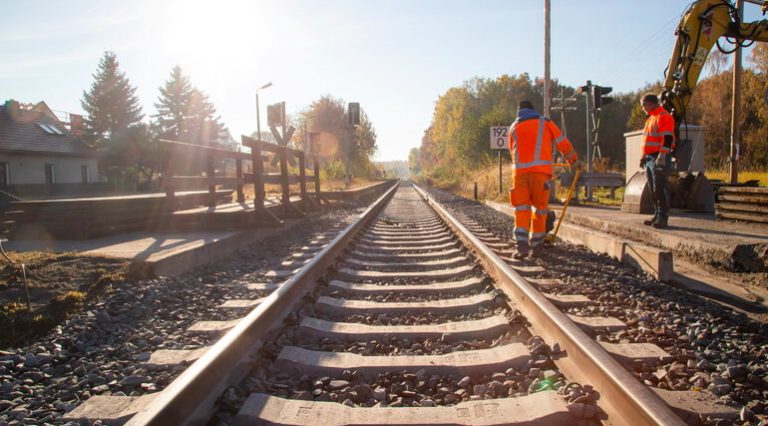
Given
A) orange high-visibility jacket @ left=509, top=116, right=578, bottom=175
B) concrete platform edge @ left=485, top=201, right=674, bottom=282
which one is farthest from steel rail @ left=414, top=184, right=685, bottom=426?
orange high-visibility jacket @ left=509, top=116, right=578, bottom=175

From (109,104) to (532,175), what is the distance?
51.9 meters

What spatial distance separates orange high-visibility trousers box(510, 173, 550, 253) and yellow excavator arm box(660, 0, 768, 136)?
456cm

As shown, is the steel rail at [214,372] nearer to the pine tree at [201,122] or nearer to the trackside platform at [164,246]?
the trackside platform at [164,246]

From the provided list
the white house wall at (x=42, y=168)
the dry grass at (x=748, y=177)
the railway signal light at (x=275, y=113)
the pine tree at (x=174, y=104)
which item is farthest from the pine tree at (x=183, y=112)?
the dry grass at (x=748, y=177)

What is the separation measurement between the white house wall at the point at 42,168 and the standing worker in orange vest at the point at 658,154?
35.6 meters

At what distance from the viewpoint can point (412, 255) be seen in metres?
6.30

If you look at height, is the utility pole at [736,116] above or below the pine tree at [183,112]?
below

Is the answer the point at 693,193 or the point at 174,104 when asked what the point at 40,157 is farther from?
the point at 693,193

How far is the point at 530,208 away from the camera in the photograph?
611cm

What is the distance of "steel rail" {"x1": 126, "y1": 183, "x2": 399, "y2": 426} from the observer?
187 centimetres

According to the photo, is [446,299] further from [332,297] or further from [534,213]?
[534,213]

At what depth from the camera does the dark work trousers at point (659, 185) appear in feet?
23.1

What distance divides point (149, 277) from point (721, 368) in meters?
4.70

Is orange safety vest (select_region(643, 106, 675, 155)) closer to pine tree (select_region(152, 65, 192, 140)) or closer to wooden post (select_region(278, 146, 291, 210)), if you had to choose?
wooden post (select_region(278, 146, 291, 210))
